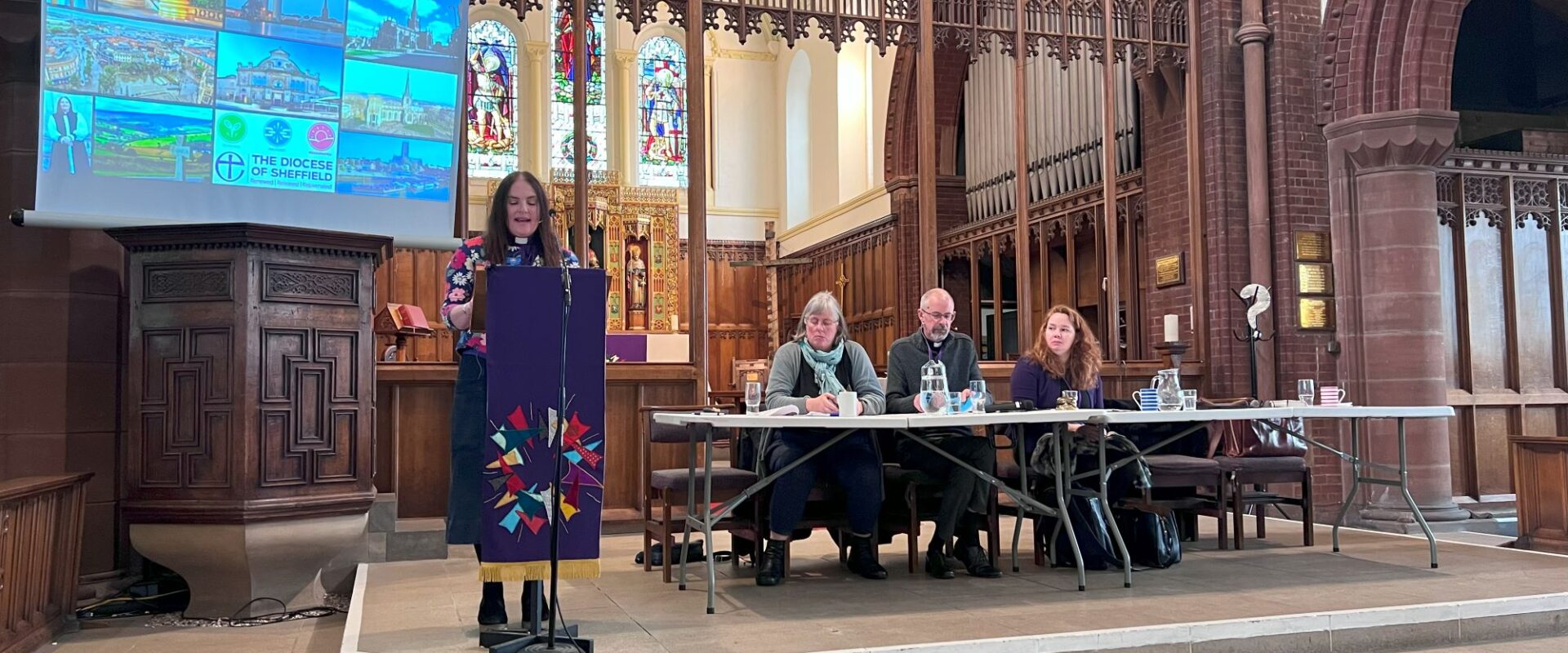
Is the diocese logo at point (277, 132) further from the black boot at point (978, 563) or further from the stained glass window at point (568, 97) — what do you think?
the stained glass window at point (568, 97)

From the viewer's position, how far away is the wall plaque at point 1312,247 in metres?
7.95

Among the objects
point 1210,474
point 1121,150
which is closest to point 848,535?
point 1210,474

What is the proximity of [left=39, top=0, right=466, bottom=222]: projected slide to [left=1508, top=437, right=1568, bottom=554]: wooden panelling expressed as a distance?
5411 mm

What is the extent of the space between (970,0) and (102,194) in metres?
5.34

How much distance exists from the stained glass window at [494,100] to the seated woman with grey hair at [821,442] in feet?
36.7

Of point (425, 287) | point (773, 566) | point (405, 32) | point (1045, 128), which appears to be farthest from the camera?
point (425, 287)

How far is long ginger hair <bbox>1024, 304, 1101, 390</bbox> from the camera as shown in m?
5.21

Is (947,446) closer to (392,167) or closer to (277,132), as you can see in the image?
(392,167)

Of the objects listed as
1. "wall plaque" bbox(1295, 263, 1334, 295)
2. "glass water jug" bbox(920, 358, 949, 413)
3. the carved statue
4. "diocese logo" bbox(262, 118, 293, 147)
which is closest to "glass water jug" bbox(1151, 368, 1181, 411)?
"glass water jug" bbox(920, 358, 949, 413)

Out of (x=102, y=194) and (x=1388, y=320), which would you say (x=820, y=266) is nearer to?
(x=1388, y=320)

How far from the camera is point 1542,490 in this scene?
19.3ft

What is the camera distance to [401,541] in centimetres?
588

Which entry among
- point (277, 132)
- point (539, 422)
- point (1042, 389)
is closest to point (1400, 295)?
point (1042, 389)

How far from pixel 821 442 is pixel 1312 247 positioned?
4723 mm
